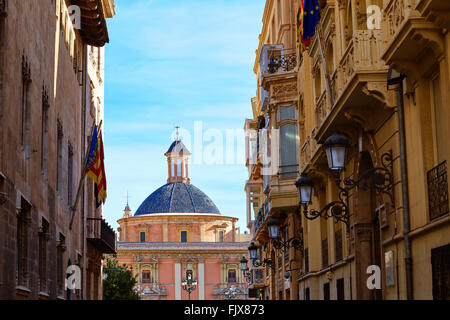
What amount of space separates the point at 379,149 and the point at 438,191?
11.3ft

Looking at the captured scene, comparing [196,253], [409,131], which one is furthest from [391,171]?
[196,253]

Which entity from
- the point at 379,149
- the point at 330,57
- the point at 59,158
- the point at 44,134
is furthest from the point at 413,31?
the point at 59,158

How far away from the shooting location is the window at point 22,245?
16.2 meters

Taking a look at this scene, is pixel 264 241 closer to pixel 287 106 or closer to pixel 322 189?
pixel 287 106

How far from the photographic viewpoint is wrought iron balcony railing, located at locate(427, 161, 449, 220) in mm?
10984

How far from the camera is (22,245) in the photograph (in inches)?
645

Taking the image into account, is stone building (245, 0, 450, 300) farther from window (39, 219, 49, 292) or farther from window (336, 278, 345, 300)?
window (39, 219, 49, 292)

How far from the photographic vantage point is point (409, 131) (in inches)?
499

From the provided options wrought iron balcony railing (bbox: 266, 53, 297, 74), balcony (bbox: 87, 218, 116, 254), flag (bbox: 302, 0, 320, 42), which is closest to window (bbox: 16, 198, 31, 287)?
flag (bbox: 302, 0, 320, 42)

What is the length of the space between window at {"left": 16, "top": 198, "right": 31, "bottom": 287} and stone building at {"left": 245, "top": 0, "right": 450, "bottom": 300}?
562 centimetres

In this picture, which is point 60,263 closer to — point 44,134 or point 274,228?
point 44,134

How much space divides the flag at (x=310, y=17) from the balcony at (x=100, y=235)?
12489 millimetres

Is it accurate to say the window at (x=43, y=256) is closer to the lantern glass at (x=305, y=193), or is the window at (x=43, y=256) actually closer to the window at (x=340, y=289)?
the window at (x=340, y=289)

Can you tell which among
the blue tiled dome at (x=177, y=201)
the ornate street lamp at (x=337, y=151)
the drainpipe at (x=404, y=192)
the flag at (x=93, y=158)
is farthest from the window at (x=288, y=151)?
the blue tiled dome at (x=177, y=201)
